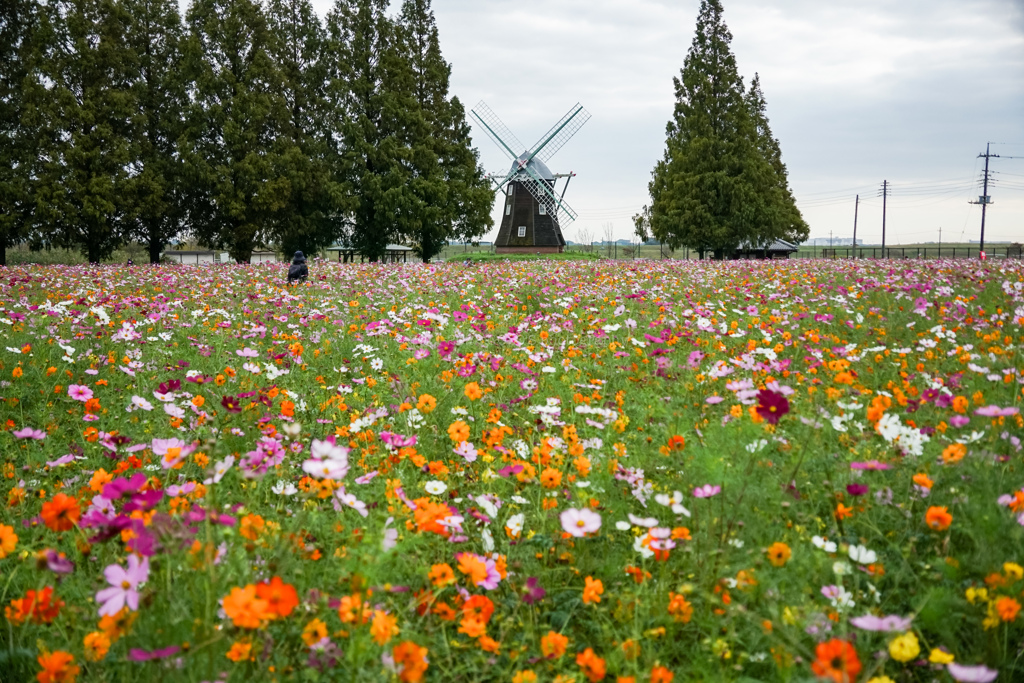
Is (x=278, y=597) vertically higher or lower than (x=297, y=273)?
lower

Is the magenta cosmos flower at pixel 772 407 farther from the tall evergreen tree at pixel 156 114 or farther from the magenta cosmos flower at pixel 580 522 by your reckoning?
the tall evergreen tree at pixel 156 114

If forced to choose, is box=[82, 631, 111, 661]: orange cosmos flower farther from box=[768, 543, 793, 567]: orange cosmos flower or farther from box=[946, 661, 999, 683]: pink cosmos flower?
box=[946, 661, 999, 683]: pink cosmos flower

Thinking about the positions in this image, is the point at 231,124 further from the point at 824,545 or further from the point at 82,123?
the point at 824,545

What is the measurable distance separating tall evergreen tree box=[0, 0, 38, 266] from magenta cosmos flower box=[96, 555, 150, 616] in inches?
974

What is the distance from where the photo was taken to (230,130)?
2400 cm

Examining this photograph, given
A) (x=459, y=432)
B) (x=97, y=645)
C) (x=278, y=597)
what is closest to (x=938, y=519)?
(x=459, y=432)

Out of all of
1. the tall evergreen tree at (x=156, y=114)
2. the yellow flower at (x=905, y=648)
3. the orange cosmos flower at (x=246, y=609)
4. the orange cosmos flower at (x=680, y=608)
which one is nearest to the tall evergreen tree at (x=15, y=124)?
the tall evergreen tree at (x=156, y=114)

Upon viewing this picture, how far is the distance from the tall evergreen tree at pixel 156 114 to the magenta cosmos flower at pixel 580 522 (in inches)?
995

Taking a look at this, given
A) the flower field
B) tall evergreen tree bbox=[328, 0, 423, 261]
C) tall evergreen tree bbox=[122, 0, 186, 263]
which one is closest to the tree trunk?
tall evergreen tree bbox=[122, 0, 186, 263]

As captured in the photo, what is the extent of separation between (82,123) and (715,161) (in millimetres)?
25836

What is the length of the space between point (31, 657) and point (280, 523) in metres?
0.79

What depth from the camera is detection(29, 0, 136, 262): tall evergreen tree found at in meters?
21.1

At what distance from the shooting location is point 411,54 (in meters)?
28.6

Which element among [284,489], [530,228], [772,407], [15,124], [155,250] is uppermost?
[15,124]
